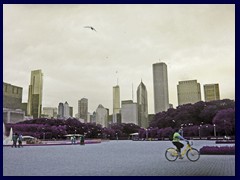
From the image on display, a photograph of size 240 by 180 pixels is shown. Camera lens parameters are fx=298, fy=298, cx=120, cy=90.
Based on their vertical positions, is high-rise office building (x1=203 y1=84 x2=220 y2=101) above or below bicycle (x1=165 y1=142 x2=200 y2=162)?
above

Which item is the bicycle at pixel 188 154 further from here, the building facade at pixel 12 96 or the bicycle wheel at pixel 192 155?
the building facade at pixel 12 96

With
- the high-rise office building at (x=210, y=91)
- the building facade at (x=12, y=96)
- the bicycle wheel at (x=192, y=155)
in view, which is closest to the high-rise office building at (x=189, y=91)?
the high-rise office building at (x=210, y=91)

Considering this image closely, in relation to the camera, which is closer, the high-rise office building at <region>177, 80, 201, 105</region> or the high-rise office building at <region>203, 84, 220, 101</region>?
the high-rise office building at <region>203, 84, 220, 101</region>

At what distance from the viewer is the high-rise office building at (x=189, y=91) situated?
92.5 m

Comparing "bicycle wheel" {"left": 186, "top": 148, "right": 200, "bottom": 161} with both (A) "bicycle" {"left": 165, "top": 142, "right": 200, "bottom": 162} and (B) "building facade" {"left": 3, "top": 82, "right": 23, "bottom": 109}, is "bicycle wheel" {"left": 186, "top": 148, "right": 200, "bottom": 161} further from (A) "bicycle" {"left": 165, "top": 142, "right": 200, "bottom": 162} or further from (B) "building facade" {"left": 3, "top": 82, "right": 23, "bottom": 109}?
(B) "building facade" {"left": 3, "top": 82, "right": 23, "bottom": 109}

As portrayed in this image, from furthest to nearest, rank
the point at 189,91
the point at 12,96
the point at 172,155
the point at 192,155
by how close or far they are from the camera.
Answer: the point at 189,91 < the point at 12,96 < the point at 172,155 < the point at 192,155

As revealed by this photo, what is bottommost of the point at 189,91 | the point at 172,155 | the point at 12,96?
the point at 172,155

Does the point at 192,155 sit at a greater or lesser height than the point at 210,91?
lesser

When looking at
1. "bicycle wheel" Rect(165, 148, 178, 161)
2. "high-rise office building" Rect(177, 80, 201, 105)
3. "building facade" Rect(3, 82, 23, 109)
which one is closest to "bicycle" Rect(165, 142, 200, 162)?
"bicycle wheel" Rect(165, 148, 178, 161)

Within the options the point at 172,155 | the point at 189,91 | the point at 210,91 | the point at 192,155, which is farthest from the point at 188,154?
the point at 189,91

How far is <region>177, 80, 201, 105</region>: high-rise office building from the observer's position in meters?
92.5

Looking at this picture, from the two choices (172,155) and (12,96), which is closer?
(172,155)

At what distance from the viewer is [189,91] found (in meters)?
93.6

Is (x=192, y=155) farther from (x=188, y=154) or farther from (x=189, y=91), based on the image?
(x=189, y=91)
